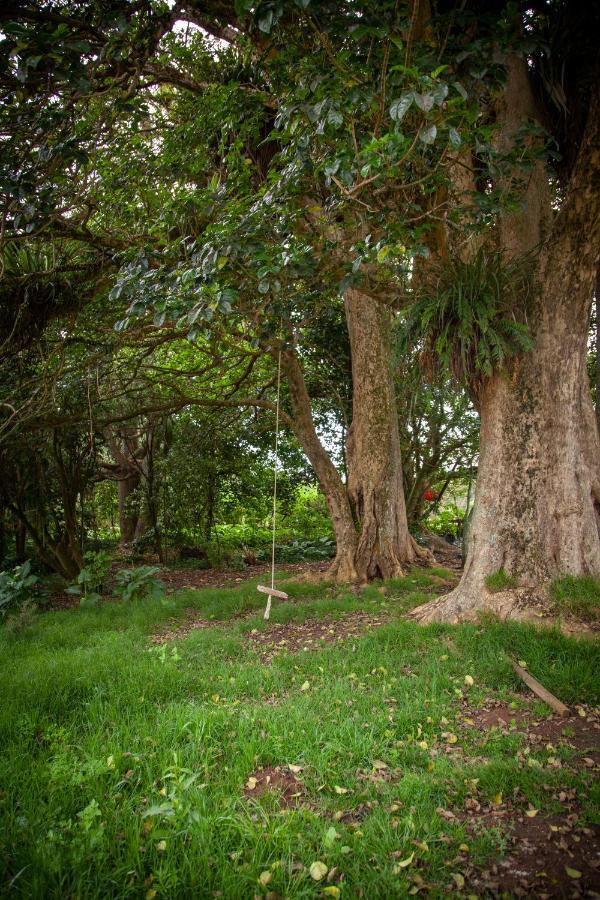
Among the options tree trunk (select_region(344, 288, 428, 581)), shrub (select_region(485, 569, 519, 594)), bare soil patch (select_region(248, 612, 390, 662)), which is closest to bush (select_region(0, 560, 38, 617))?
bare soil patch (select_region(248, 612, 390, 662))

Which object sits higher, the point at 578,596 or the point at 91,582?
the point at 578,596

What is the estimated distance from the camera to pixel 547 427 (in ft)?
13.6

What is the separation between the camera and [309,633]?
479cm

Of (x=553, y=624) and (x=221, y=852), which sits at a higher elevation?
(x=553, y=624)

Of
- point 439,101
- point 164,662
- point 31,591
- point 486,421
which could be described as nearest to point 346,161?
point 439,101

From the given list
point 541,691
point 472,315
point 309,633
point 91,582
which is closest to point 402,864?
point 541,691

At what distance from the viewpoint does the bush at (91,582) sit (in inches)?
233

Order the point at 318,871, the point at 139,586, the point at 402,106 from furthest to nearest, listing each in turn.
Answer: the point at 139,586 → the point at 402,106 → the point at 318,871

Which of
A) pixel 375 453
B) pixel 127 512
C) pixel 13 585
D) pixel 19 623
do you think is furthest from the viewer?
pixel 127 512

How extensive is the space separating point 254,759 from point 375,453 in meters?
4.62

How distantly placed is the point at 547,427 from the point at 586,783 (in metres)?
2.55

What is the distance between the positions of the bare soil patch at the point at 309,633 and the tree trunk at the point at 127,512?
655 centimetres

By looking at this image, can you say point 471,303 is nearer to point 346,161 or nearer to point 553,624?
point 346,161

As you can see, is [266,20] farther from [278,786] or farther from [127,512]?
[127,512]
